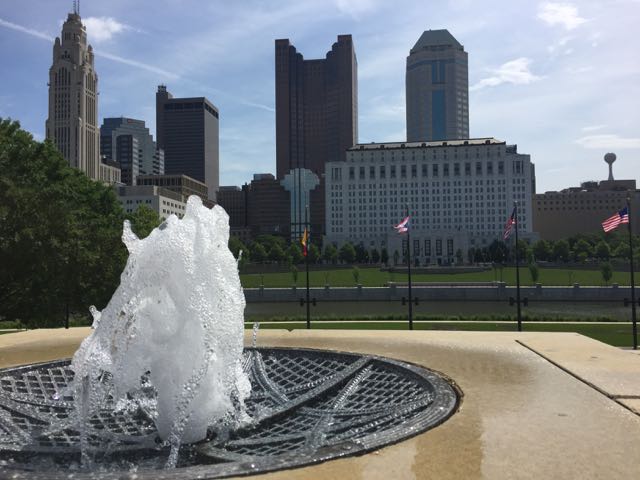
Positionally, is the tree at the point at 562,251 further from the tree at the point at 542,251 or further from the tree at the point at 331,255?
→ the tree at the point at 331,255

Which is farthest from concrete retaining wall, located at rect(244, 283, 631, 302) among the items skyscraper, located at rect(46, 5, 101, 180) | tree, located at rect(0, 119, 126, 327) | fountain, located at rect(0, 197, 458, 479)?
skyscraper, located at rect(46, 5, 101, 180)

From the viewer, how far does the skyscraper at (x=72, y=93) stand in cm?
14325

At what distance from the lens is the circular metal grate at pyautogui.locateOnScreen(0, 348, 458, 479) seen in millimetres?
8148

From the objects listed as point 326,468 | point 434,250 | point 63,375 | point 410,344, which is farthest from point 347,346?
point 434,250

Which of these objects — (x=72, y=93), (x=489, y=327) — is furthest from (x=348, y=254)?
(x=489, y=327)

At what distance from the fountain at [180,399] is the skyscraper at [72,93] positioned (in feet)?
479

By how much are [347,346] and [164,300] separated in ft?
27.8

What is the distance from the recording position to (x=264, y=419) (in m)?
11.0

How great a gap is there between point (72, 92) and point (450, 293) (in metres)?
126

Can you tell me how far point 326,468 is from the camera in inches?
279

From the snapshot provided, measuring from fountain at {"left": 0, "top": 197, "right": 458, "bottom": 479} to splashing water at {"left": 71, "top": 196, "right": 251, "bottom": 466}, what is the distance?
19 mm

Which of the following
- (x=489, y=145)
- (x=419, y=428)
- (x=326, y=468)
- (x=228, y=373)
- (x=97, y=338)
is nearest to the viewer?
(x=326, y=468)

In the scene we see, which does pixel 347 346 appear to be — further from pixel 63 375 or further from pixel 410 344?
pixel 63 375

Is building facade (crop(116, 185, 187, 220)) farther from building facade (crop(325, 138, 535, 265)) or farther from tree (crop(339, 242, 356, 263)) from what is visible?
building facade (crop(325, 138, 535, 265))
